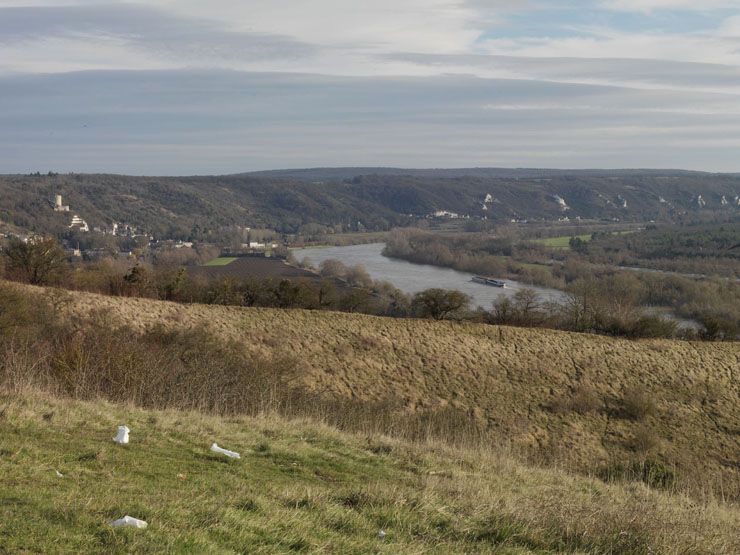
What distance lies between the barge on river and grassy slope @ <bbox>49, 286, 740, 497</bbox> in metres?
32.2

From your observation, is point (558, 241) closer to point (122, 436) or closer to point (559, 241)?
point (559, 241)

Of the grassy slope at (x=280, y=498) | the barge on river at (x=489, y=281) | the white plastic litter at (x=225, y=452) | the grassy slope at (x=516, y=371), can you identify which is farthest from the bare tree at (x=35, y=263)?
the barge on river at (x=489, y=281)

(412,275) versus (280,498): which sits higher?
(280,498)

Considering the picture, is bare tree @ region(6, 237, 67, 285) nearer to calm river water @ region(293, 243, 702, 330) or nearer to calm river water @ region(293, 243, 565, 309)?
calm river water @ region(293, 243, 565, 309)

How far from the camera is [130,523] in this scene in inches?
182

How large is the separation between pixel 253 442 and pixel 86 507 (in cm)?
424

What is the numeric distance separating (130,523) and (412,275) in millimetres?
62665

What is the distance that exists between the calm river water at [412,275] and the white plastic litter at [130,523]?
40597mm

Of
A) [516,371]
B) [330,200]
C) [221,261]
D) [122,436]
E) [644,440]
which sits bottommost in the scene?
[644,440]

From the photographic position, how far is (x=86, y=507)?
495cm

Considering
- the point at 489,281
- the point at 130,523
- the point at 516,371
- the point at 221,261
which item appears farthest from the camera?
the point at 489,281

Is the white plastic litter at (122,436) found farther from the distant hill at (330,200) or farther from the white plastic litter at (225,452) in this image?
the distant hill at (330,200)

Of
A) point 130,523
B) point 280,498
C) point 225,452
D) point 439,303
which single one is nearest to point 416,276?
point 439,303

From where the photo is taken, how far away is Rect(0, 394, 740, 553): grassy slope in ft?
15.6
